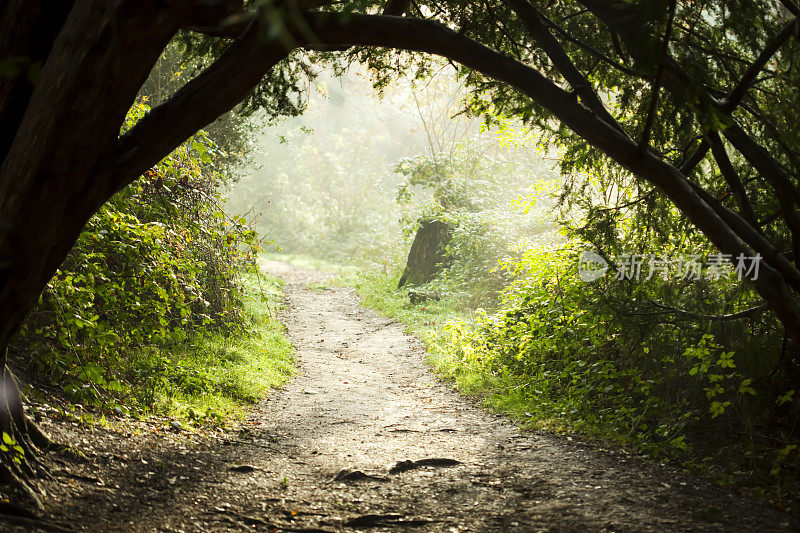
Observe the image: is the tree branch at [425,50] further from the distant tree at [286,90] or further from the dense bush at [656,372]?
the dense bush at [656,372]

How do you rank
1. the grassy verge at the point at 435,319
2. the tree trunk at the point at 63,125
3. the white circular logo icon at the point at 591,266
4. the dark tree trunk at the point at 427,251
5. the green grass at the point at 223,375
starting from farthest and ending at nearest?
the dark tree trunk at the point at 427,251 < the grassy verge at the point at 435,319 < the white circular logo icon at the point at 591,266 < the green grass at the point at 223,375 < the tree trunk at the point at 63,125

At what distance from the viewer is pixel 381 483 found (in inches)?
169

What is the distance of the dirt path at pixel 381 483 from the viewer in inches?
137

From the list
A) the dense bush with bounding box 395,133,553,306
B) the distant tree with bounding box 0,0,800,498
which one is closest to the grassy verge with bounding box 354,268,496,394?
the dense bush with bounding box 395,133,553,306

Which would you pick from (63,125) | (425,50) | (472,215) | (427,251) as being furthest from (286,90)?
(427,251)

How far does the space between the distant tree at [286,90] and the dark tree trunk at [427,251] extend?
1076cm

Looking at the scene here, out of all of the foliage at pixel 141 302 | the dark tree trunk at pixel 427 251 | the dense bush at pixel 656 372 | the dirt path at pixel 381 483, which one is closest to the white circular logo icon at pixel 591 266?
the dense bush at pixel 656 372

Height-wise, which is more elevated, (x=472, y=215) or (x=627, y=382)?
(x=472, y=215)

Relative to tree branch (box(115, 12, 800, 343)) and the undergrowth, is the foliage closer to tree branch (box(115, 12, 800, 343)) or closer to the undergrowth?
tree branch (box(115, 12, 800, 343))

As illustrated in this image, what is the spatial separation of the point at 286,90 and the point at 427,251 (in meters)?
11.1

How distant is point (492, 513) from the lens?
373cm

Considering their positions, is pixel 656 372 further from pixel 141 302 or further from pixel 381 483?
pixel 141 302

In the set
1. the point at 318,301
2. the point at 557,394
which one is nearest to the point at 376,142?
the point at 318,301

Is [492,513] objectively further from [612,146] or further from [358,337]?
[358,337]
